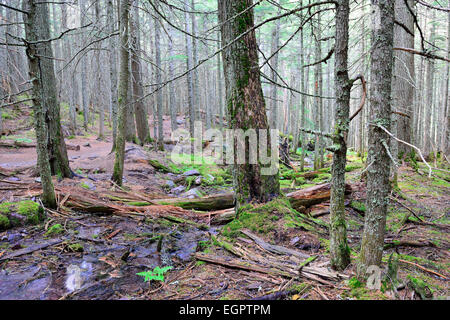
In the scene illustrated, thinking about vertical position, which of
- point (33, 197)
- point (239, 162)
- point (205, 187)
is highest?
point (239, 162)

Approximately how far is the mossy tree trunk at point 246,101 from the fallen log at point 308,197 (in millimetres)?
1561

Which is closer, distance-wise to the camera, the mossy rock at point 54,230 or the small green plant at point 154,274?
the small green plant at point 154,274

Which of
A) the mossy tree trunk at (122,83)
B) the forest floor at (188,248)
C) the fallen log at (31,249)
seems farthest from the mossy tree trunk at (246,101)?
the fallen log at (31,249)

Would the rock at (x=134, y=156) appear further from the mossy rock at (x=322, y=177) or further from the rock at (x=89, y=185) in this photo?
the mossy rock at (x=322, y=177)

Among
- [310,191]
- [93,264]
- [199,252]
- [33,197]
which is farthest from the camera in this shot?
[310,191]

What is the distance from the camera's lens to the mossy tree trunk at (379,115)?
226cm

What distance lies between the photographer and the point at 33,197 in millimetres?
4801

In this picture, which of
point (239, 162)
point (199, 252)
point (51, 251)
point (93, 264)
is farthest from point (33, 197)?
point (239, 162)

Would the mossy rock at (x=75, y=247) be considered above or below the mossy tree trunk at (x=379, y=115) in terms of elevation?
below

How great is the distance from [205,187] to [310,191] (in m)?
3.80

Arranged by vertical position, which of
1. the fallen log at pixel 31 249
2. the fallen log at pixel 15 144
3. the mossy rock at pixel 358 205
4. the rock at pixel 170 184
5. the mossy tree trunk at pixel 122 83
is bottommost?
the mossy rock at pixel 358 205

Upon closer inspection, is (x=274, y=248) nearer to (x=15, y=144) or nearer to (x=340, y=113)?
(x=340, y=113)

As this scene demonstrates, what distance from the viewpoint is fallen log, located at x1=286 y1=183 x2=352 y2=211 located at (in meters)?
5.76
